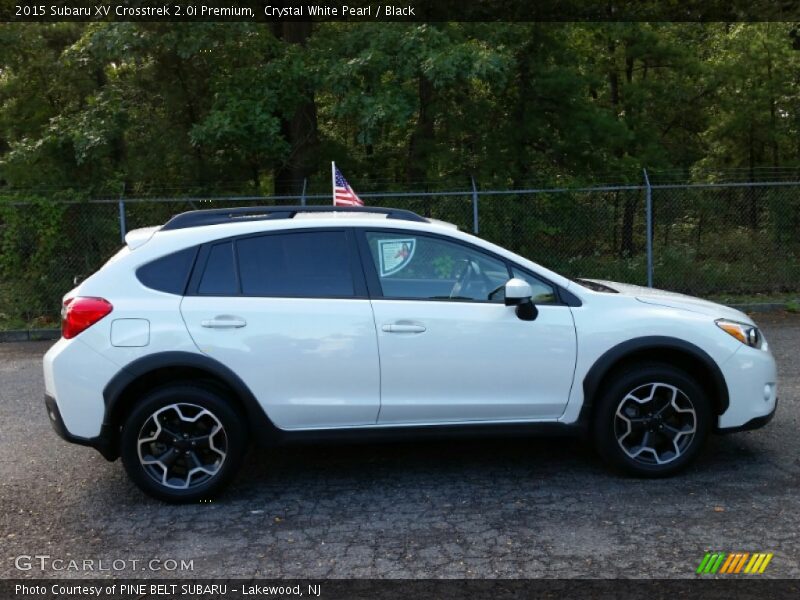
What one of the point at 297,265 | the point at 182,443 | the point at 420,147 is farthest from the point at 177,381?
the point at 420,147

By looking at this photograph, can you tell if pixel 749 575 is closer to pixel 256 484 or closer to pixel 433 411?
pixel 433 411

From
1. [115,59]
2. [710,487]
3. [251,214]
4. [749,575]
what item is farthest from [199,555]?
[115,59]

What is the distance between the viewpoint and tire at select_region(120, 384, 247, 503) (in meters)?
5.47

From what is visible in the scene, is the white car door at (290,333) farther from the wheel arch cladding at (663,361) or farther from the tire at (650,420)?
the tire at (650,420)

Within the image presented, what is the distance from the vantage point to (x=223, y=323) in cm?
550

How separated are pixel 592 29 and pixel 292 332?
45.4 ft

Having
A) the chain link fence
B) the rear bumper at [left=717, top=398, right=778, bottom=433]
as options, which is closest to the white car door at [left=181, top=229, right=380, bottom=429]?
the rear bumper at [left=717, top=398, right=778, bottom=433]

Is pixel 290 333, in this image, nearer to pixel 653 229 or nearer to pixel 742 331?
pixel 742 331

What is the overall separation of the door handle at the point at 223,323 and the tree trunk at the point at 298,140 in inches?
430

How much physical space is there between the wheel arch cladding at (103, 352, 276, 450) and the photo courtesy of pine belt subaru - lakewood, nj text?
0.04ft

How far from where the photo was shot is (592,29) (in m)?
17.5

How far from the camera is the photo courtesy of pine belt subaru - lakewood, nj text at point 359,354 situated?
5.49m

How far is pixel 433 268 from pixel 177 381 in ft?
5.67

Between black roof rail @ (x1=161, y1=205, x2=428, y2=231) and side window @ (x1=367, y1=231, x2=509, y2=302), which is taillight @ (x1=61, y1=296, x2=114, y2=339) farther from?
side window @ (x1=367, y1=231, x2=509, y2=302)
